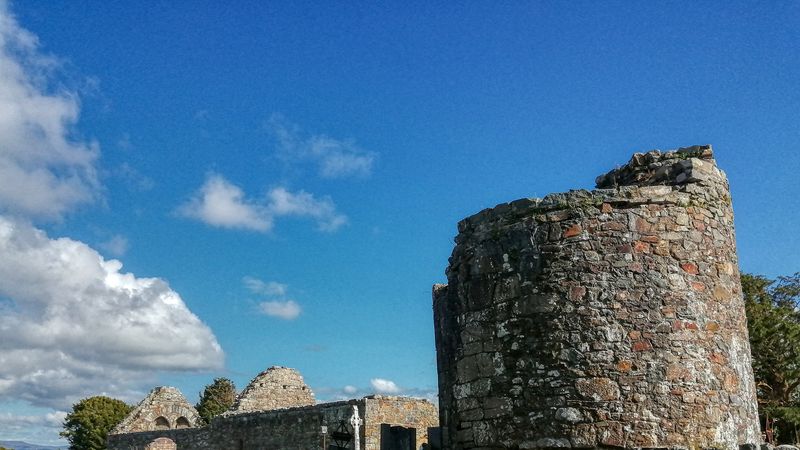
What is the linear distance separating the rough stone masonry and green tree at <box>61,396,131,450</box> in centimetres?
4320

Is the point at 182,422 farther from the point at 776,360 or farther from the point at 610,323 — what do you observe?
the point at 610,323

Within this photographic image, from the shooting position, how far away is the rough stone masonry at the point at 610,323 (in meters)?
7.86

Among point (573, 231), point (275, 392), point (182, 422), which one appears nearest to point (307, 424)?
point (275, 392)

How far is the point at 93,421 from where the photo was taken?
1964 inches

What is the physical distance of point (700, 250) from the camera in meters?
8.50

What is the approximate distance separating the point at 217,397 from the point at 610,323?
52.5 metres

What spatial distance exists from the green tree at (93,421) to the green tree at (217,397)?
18.7 ft

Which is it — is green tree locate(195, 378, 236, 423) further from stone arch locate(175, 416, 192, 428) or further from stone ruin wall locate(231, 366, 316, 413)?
stone ruin wall locate(231, 366, 316, 413)

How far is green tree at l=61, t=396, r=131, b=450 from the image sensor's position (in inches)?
1884

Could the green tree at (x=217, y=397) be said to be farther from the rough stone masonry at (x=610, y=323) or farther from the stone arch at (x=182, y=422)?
the rough stone masonry at (x=610, y=323)

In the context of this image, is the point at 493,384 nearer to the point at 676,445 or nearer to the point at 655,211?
the point at 676,445

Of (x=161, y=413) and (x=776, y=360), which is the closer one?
(x=776, y=360)

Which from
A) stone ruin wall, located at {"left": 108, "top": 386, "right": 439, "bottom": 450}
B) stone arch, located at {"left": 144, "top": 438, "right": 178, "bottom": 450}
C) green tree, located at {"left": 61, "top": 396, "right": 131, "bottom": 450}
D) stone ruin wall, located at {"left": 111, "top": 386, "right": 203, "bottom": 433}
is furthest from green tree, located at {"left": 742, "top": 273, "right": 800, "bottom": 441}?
green tree, located at {"left": 61, "top": 396, "right": 131, "bottom": 450}

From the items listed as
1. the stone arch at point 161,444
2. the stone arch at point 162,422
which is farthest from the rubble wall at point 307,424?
the stone arch at point 162,422
